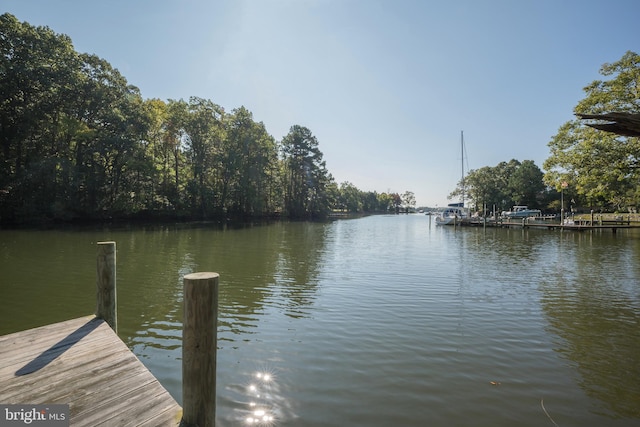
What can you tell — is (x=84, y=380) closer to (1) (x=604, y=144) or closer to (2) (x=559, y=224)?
(1) (x=604, y=144)

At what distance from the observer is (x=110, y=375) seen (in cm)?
315

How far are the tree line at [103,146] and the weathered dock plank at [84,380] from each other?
117 feet

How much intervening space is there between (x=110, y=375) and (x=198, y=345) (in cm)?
145

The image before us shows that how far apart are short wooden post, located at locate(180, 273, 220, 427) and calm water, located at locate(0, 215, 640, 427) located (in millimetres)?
1425

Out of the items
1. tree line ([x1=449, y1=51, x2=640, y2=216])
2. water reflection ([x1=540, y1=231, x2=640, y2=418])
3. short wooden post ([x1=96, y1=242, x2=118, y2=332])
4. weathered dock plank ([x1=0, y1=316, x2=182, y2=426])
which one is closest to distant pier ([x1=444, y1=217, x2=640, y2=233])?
tree line ([x1=449, y1=51, x2=640, y2=216])

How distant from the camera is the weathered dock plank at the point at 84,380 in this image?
256 cm

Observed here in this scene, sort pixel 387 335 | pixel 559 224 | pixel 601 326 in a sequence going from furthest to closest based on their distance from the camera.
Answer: pixel 559 224 → pixel 601 326 → pixel 387 335

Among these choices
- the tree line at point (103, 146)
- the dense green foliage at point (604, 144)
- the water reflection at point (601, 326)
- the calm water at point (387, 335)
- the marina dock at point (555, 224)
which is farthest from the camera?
the marina dock at point (555, 224)

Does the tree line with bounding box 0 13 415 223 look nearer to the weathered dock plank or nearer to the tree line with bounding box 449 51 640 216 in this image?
the weathered dock plank

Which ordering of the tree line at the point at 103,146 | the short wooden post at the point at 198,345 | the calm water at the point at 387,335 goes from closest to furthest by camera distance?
the short wooden post at the point at 198,345, the calm water at the point at 387,335, the tree line at the point at 103,146

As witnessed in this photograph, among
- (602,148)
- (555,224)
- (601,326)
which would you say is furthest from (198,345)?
(555,224)

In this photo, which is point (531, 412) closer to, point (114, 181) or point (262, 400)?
point (262, 400)

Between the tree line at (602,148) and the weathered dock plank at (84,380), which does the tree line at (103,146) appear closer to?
the weathered dock plank at (84,380)

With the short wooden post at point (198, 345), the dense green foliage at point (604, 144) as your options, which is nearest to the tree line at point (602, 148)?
the dense green foliage at point (604, 144)
